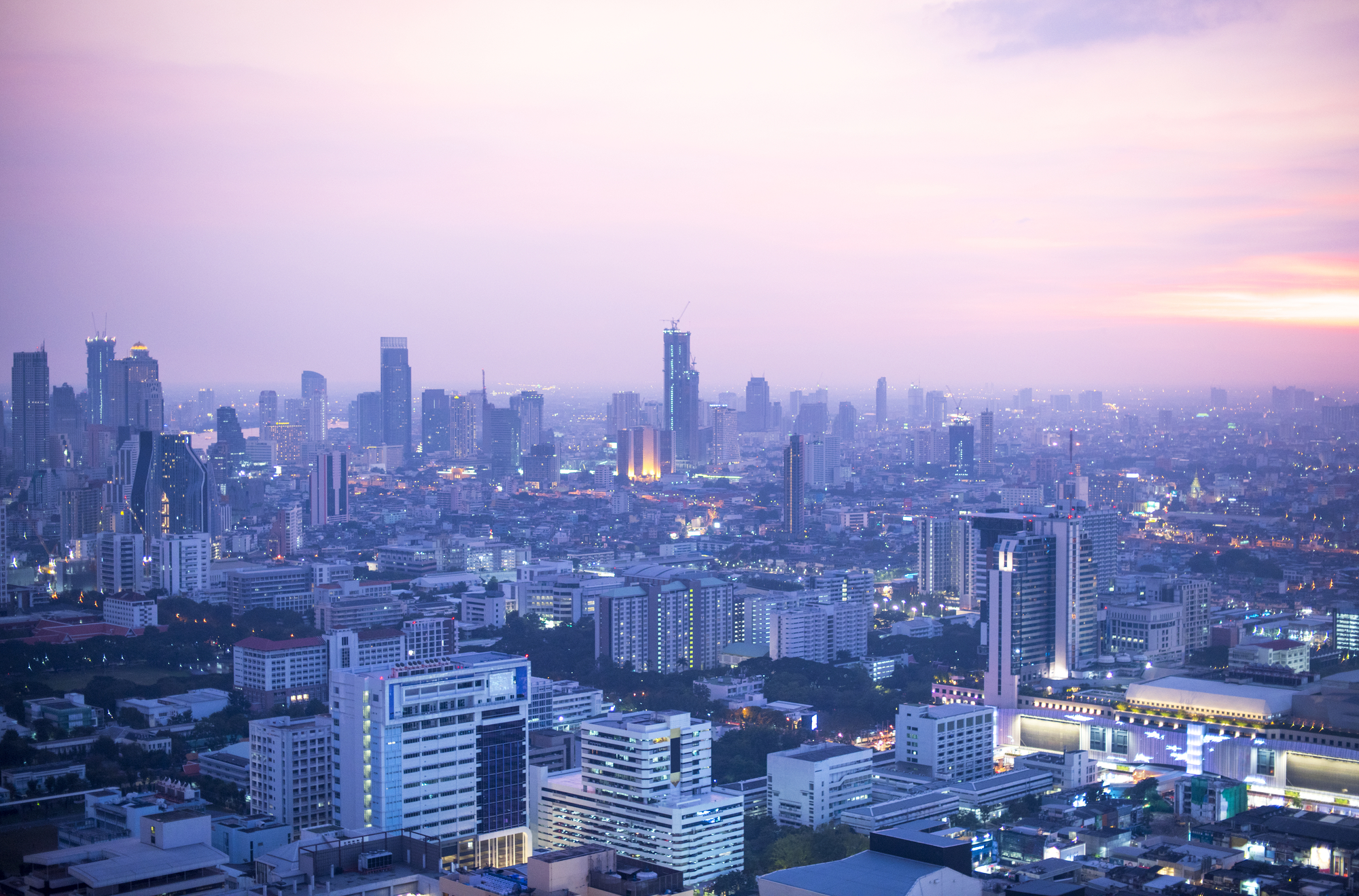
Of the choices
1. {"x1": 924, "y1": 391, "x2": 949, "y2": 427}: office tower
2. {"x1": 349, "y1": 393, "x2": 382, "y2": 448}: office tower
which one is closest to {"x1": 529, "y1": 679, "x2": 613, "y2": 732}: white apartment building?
{"x1": 924, "y1": 391, "x2": 949, "y2": 427}: office tower

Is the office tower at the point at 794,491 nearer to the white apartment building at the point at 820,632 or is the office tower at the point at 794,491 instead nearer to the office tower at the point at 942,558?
the office tower at the point at 942,558

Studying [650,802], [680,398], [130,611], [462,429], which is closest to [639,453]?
[680,398]

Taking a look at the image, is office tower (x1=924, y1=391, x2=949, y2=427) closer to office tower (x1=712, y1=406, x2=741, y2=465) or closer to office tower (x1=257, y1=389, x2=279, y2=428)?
office tower (x1=712, y1=406, x2=741, y2=465)

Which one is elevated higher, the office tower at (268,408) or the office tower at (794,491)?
the office tower at (268,408)

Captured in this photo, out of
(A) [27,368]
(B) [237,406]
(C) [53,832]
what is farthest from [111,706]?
(B) [237,406]

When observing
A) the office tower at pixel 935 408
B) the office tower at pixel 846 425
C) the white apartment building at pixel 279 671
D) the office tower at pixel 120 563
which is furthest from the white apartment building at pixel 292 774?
the office tower at pixel 846 425
